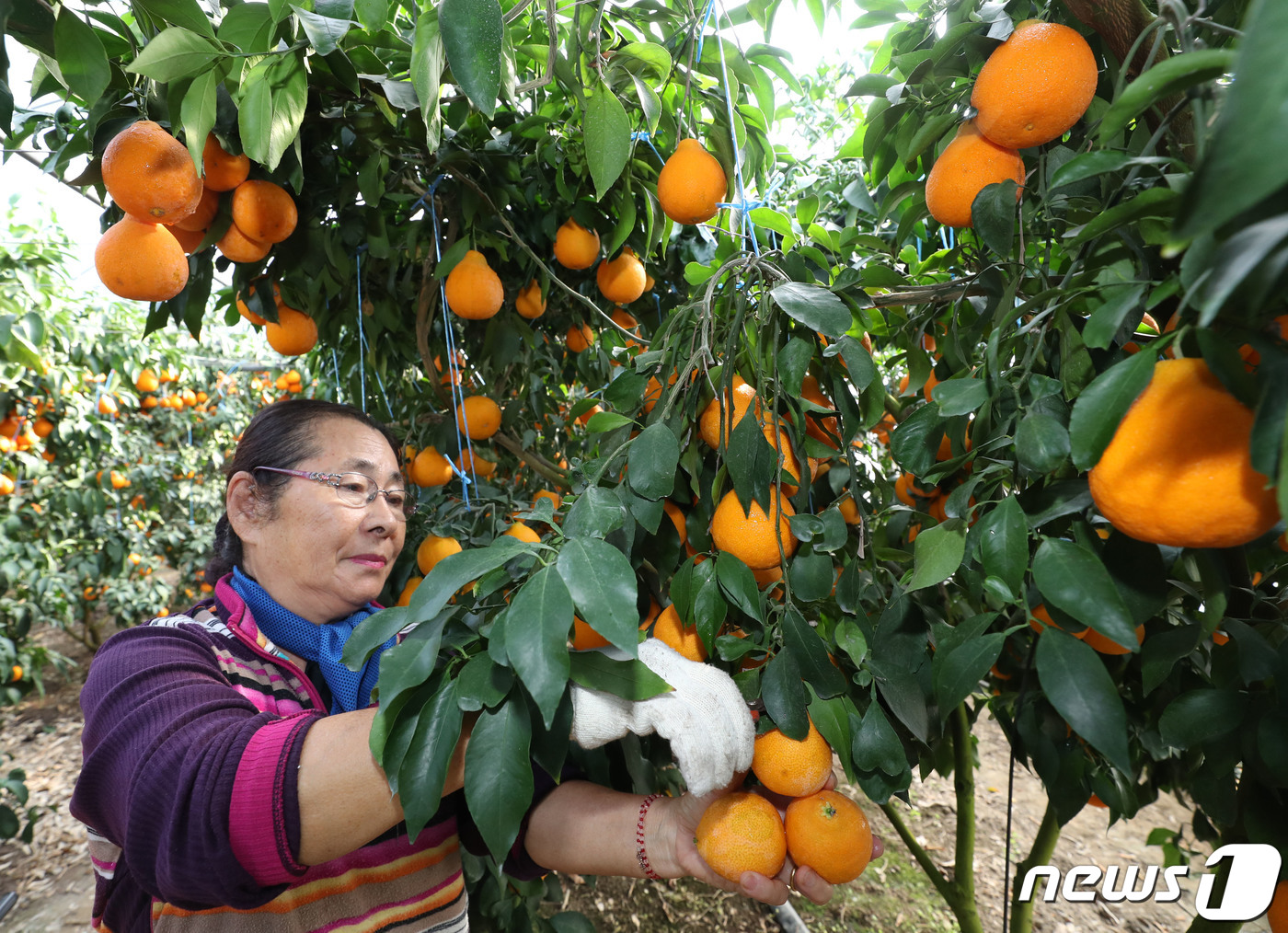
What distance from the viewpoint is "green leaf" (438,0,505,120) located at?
604 mm

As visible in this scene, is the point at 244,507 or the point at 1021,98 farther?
the point at 244,507

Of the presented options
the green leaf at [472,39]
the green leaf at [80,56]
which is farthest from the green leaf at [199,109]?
the green leaf at [472,39]

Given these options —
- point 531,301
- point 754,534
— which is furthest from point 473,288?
point 754,534

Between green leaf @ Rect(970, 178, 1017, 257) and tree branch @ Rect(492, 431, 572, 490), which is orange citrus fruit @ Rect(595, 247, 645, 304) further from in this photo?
green leaf @ Rect(970, 178, 1017, 257)

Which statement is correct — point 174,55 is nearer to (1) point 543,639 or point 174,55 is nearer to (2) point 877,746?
(1) point 543,639

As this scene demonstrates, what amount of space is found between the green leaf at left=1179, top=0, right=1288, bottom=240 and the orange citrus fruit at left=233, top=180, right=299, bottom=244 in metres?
1.24

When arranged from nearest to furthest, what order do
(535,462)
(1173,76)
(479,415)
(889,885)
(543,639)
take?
(1173,76), (543,639), (479,415), (535,462), (889,885)

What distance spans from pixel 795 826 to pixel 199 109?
1119 millimetres

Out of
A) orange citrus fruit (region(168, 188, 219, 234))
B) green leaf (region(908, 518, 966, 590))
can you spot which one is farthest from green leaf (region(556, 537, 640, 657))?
orange citrus fruit (region(168, 188, 219, 234))

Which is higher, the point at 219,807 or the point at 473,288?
the point at 473,288

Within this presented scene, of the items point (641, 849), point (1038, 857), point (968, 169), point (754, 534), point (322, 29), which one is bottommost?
point (1038, 857)

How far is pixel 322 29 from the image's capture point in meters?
0.77

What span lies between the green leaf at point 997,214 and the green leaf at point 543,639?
0.52 meters

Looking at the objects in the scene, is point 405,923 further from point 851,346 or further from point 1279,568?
point 1279,568
